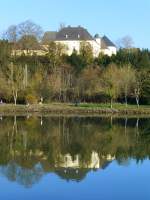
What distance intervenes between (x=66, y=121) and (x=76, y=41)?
4368 centimetres

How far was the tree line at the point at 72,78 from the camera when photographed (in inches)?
2055

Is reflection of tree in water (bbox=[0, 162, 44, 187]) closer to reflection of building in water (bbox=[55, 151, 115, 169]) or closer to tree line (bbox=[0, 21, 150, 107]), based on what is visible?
reflection of building in water (bbox=[55, 151, 115, 169])

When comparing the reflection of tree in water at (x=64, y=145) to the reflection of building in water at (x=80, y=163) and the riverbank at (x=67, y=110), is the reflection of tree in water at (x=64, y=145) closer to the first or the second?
the reflection of building in water at (x=80, y=163)

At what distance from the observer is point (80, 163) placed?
1923 cm

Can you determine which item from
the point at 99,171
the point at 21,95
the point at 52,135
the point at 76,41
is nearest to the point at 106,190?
the point at 99,171

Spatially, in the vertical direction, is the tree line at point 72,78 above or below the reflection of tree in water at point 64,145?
above

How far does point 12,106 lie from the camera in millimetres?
48156

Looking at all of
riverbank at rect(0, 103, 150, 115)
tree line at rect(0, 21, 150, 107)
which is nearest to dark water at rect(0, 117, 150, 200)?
riverbank at rect(0, 103, 150, 115)

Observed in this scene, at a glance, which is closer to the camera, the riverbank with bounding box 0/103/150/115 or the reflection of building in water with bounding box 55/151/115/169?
the reflection of building in water with bounding box 55/151/115/169

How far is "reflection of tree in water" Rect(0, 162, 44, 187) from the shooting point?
1566 cm

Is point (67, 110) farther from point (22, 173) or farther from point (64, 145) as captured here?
point (22, 173)

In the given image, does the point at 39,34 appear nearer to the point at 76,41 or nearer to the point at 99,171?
the point at 76,41

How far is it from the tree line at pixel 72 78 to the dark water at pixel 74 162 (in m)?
17.5

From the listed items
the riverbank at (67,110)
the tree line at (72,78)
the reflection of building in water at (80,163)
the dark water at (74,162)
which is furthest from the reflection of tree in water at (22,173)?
the tree line at (72,78)
